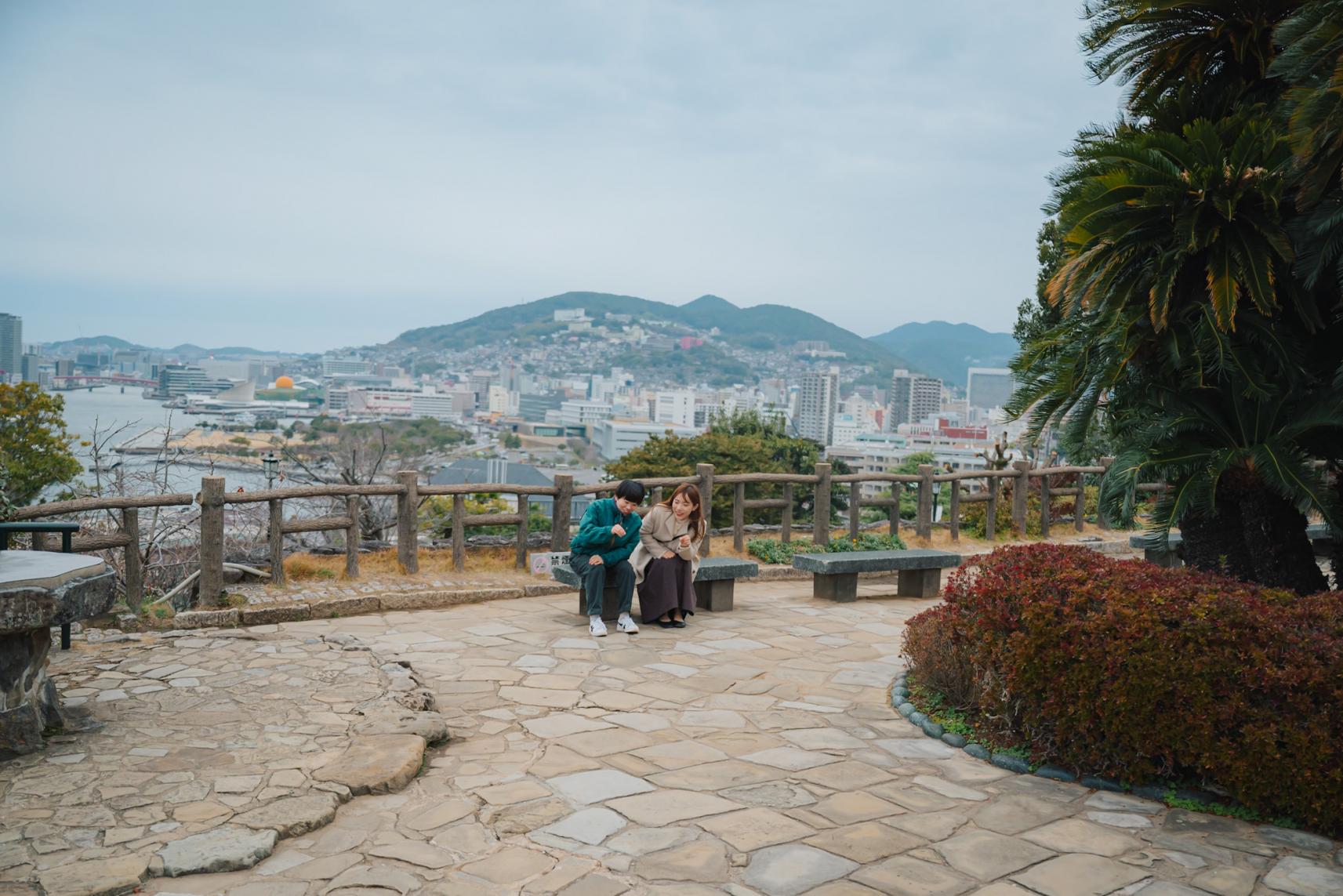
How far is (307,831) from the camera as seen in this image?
3908 millimetres

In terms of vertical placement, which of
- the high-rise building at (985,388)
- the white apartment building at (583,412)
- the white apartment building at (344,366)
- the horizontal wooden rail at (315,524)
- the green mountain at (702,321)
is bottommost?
the horizontal wooden rail at (315,524)

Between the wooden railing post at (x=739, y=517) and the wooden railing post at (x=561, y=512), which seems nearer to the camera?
the wooden railing post at (x=561, y=512)

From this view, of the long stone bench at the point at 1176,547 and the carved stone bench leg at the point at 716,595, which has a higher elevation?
the long stone bench at the point at 1176,547

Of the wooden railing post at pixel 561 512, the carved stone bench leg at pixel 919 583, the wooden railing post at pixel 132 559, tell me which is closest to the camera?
the wooden railing post at pixel 132 559

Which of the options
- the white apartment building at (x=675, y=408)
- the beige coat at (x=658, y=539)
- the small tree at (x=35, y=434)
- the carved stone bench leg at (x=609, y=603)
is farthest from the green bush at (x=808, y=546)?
the white apartment building at (x=675, y=408)

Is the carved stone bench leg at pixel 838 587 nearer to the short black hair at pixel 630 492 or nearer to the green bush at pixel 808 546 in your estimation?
the green bush at pixel 808 546

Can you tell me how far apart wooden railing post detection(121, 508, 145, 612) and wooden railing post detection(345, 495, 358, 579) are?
187 centimetres

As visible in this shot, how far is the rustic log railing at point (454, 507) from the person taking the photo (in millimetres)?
8203

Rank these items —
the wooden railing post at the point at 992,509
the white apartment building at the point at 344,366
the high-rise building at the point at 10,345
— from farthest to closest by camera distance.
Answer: the white apartment building at the point at 344,366 < the high-rise building at the point at 10,345 < the wooden railing post at the point at 992,509

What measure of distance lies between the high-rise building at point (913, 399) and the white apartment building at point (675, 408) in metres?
37.0

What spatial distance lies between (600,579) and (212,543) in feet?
11.4

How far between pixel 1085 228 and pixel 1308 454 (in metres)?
2.10

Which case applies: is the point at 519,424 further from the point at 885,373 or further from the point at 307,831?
the point at 885,373

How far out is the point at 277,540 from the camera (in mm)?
9070
